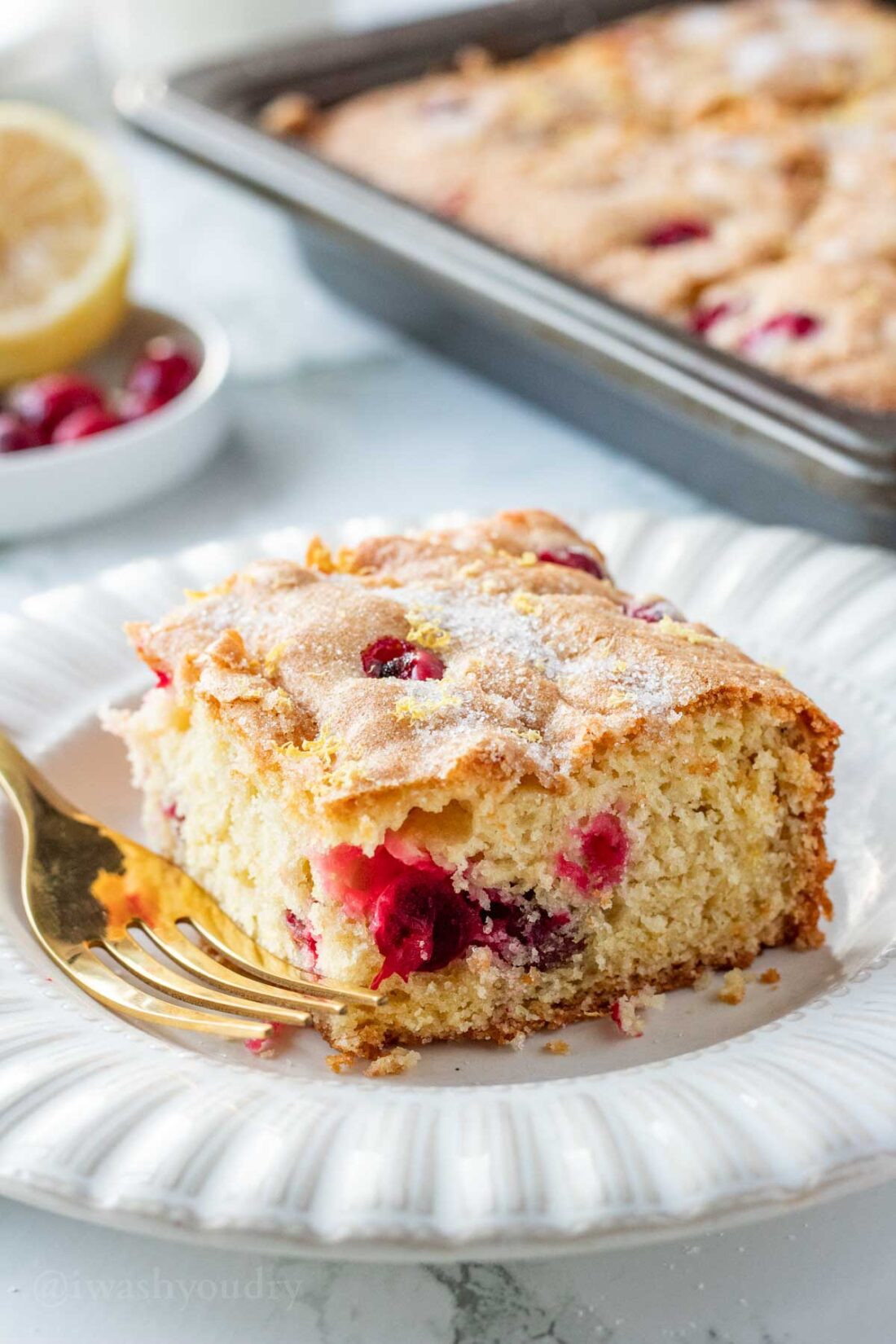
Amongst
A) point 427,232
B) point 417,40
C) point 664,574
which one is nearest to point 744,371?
point 664,574

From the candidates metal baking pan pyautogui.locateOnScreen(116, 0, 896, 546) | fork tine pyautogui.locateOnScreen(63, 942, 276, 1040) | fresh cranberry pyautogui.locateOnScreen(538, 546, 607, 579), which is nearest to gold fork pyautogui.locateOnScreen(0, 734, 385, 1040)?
fork tine pyautogui.locateOnScreen(63, 942, 276, 1040)

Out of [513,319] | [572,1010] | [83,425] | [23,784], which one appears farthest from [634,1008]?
[83,425]

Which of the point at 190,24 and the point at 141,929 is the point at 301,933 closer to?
the point at 141,929

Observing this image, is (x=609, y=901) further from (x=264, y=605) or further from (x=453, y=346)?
(x=453, y=346)

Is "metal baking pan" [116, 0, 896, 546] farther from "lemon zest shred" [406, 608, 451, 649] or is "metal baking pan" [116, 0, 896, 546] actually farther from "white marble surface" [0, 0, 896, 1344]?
"lemon zest shred" [406, 608, 451, 649]

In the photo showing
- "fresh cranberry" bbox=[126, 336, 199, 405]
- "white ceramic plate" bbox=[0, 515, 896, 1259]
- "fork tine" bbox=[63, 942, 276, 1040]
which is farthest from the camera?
"fresh cranberry" bbox=[126, 336, 199, 405]

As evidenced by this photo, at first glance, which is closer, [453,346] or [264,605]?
[264,605]

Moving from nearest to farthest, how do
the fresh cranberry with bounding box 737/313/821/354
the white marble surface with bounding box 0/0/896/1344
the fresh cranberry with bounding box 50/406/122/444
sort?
the white marble surface with bounding box 0/0/896/1344, the fresh cranberry with bounding box 737/313/821/354, the fresh cranberry with bounding box 50/406/122/444
